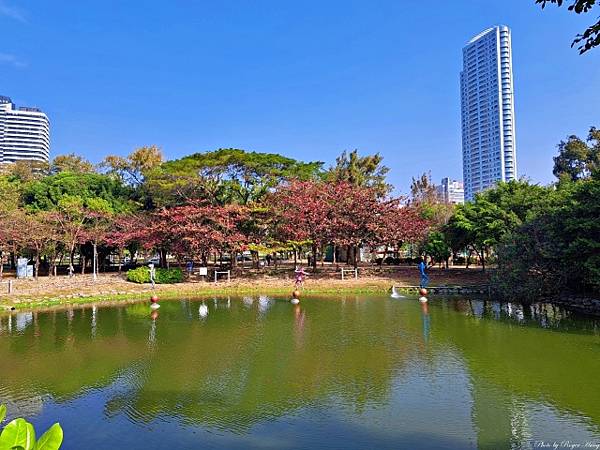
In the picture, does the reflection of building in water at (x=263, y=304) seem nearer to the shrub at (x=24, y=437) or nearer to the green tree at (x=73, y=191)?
the shrub at (x=24, y=437)

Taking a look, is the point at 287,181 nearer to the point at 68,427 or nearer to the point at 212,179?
the point at 212,179

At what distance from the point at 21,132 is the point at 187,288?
85.6 meters

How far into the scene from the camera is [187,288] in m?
21.0

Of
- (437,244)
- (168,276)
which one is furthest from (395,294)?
(168,276)

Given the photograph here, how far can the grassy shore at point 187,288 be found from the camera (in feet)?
58.0

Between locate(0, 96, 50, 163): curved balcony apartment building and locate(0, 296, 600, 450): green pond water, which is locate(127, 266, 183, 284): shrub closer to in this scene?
locate(0, 296, 600, 450): green pond water

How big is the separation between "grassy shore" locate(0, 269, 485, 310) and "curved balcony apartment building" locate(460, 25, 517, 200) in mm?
57613

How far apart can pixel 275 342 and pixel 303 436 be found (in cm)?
508

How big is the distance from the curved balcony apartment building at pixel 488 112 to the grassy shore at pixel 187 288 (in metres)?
57.6

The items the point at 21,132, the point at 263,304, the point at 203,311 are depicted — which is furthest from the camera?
the point at 21,132

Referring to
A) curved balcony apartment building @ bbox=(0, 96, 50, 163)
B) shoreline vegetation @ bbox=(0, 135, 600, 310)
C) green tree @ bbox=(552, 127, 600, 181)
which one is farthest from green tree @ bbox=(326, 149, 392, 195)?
curved balcony apartment building @ bbox=(0, 96, 50, 163)

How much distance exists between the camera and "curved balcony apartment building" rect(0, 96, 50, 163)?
85.1 meters

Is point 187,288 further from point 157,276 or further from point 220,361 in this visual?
point 220,361

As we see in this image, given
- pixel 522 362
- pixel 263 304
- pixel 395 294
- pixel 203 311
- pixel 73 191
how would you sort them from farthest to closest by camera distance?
pixel 73 191, pixel 395 294, pixel 263 304, pixel 203 311, pixel 522 362
